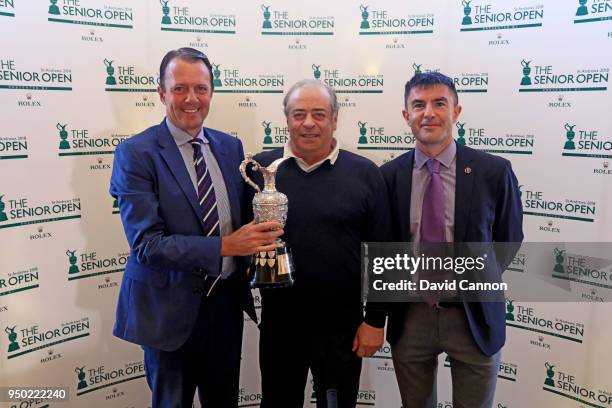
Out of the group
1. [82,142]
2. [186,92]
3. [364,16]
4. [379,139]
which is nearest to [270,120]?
[379,139]

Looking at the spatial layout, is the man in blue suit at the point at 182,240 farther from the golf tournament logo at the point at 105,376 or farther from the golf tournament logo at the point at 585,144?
the golf tournament logo at the point at 585,144

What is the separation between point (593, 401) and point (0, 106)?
364cm

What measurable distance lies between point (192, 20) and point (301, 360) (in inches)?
81.0

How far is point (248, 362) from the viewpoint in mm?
3010

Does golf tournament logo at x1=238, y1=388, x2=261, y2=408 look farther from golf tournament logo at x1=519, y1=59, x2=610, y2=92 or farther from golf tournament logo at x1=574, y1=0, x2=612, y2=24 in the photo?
golf tournament logo at x1=574, y1=0, x2=612, y2=24

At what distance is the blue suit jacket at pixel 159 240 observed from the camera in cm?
174

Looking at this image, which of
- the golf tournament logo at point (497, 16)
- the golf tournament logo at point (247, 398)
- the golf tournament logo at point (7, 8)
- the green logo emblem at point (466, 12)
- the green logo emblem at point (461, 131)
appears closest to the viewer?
the golf tournament logo at point (7, 8)

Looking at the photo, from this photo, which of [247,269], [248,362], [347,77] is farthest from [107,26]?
[248,362]

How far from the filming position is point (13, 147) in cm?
223

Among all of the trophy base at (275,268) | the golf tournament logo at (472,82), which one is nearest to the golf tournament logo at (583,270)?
the golf tournament logo at (472,82)

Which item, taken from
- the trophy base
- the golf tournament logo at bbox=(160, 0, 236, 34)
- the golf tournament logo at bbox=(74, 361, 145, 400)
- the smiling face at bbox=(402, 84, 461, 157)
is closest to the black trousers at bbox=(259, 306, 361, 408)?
the trophy base

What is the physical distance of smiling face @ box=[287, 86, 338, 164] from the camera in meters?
1.94

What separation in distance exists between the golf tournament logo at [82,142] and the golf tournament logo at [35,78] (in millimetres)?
202

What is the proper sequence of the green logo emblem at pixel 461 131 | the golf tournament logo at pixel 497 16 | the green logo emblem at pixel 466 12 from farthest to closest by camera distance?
the green logo emblem at pixel 461 131 → the green logo emblem at pixel 466 12 → the golf tournament logo at pixel 497 16
